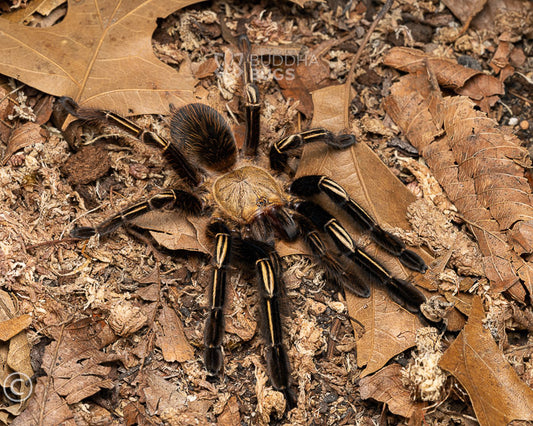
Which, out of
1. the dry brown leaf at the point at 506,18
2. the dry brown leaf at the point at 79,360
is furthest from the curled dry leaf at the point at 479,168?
the dry brown leaf at the point at 79,360

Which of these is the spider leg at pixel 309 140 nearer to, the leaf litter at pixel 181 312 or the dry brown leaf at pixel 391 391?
the leaf litter at pixel 181 312

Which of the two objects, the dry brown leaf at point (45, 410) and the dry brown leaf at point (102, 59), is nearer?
the dry brown leaf at point (45, 410)

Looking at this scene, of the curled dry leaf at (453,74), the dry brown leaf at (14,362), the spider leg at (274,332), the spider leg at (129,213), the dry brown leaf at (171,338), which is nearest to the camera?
the dry brown leaf at (14,362)

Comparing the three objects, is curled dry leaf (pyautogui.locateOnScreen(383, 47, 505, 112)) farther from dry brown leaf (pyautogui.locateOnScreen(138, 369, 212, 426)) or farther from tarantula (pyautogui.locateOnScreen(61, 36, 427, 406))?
dry brown leaf (pyautogui.locateOnScreen(138, 369, 212, 426))

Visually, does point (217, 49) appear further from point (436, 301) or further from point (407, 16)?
point (436, 301)

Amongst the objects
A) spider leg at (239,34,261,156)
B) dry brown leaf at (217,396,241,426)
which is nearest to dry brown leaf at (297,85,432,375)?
spider leg at (239,34,261,156)

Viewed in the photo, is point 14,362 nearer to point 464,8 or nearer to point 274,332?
point 274,332
